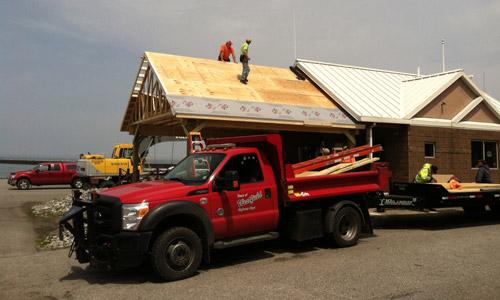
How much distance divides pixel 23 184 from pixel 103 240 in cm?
2500

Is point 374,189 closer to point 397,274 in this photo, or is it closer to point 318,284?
point 397,274

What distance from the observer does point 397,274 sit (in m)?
6.99

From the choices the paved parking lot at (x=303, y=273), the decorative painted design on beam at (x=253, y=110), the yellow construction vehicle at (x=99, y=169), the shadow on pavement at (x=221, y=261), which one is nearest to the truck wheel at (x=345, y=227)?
the paved parking lot at (x=303, y=273)

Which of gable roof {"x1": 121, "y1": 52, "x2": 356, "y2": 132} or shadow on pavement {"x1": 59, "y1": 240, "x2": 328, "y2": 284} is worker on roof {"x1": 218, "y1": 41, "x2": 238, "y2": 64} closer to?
gable roof {"x1": 121, "y1": 52, "x2": 356, "y2": 132}

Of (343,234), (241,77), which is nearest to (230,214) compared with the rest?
(343,234)

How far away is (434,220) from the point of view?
13.6m

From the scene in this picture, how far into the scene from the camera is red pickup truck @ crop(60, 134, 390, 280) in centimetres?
685

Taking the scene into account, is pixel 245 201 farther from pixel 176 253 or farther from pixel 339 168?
pixel 339 168

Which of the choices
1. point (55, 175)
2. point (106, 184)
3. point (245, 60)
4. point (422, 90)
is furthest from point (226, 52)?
point (55, 175)

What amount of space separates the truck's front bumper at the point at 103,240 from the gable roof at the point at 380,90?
1207cm

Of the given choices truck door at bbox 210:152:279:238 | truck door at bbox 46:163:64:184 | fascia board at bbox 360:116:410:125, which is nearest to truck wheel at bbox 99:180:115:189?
truck door at bbox 46:163:64:184

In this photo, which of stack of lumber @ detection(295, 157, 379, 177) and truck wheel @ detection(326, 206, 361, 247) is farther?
stack of lumber @ detection(295, 157, 379, 177)

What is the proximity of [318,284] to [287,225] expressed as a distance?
244cm

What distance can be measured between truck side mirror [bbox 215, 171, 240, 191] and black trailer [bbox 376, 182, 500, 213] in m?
4.60
